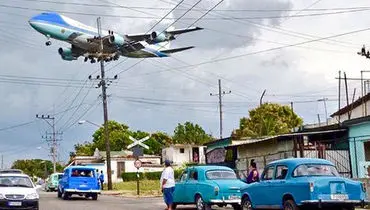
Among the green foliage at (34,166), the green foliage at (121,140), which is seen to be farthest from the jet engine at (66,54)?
the green foliage at (34,166)

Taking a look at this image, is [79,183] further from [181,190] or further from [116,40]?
[116,40]

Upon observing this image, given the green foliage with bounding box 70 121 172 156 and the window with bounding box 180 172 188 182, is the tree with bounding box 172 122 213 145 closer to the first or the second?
the green foliage with bounding box 70 121 172 156

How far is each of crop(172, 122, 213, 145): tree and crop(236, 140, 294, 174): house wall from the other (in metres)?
73.2

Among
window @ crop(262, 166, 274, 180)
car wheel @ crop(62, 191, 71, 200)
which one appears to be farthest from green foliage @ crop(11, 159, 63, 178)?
window @ crop(262, 166, 274, 180)

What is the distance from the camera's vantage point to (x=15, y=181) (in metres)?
21.0

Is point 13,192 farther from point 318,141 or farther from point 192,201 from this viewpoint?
point 318,141

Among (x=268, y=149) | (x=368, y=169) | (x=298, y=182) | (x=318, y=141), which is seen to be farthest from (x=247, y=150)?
(x=298, y=182)

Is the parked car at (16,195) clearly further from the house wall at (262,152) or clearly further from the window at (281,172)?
the house wall at (262,152)

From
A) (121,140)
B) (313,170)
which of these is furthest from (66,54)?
(121,140)

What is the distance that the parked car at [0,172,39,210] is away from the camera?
1955 centimetres

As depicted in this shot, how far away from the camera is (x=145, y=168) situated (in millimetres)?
78938

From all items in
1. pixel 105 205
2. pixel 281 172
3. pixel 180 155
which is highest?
pixel 180 155

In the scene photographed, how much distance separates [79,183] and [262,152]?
1030 cm

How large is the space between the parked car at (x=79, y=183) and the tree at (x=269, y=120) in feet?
122
